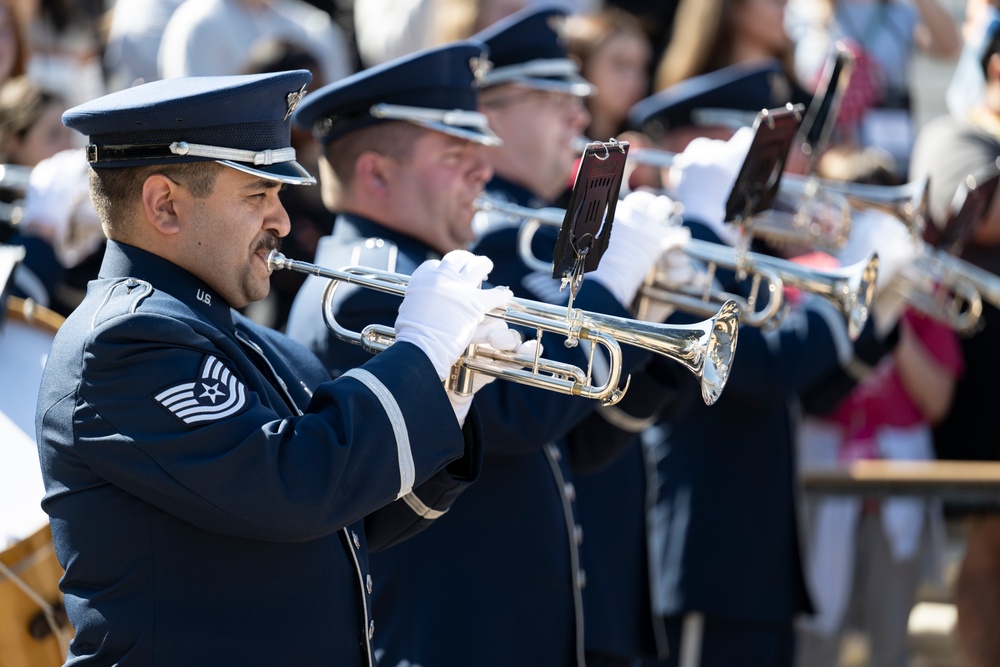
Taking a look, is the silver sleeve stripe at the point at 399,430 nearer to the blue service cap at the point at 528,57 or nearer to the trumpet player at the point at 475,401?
the trumpet player at the point at 475,401

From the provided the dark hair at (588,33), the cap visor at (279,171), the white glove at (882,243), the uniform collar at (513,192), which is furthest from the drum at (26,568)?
the dark hair at (588,33)

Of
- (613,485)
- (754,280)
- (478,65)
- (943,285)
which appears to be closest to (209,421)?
(478,65)

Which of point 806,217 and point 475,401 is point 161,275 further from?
point 806,217

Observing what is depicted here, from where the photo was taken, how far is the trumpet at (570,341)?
294cm

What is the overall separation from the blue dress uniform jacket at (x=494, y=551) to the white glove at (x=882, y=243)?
1627mm

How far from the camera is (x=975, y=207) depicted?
188 inches

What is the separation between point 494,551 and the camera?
3619 mm

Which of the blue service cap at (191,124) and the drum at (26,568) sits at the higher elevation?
the blue service cap at (191,124)

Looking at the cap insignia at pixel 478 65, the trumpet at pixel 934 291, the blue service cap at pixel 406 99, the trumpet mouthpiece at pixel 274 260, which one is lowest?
the trumpet at pixel 934 291

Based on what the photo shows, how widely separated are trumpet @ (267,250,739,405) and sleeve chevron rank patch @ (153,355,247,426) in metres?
0.42

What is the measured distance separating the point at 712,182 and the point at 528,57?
2.32ft

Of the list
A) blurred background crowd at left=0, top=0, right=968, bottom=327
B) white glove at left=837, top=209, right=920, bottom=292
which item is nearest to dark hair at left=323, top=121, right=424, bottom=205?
blurred background crowd at left=0, top=0, right=968, bottom=327

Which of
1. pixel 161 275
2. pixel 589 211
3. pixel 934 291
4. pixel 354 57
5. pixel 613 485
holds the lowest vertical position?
pixel 613 485

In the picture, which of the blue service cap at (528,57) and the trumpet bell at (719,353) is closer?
the trumpet bell at (719,353)
